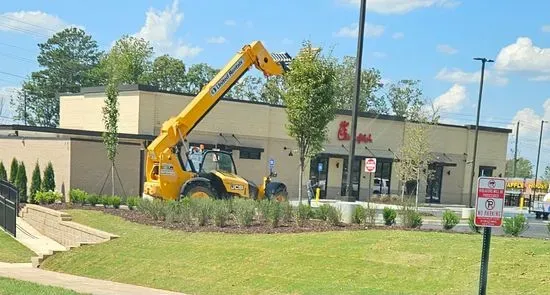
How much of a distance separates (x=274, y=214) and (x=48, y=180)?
16.7 meters

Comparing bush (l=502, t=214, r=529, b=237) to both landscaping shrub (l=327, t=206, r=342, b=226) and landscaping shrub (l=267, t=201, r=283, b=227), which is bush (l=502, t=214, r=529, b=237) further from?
landscaping shrub (l=267, t=201, r=283, b=227)

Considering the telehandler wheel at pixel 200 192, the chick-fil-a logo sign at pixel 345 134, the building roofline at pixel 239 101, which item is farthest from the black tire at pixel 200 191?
→ the chick-fil-a logo sign at pixel 345 134

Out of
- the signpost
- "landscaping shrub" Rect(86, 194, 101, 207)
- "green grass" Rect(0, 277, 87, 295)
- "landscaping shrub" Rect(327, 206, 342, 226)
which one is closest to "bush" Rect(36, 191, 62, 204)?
"landscaping shrub" Rect(86, 194, 101, 207)

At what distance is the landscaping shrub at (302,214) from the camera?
16453mm

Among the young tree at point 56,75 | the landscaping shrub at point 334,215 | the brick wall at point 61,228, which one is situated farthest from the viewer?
the young tree at point 56,75

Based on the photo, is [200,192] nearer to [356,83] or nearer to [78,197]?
[78,197]

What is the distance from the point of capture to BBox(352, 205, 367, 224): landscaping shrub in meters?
15.9

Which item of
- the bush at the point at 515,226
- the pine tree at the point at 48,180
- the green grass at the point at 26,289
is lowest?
the pine tree at the point at 48,180

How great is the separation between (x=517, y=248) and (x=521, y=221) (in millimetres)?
2983

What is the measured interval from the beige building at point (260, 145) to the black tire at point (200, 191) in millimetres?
7771

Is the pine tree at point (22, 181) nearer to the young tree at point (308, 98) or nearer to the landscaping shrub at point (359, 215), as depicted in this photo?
the young tree at point (308, 98)

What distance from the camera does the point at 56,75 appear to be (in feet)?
308

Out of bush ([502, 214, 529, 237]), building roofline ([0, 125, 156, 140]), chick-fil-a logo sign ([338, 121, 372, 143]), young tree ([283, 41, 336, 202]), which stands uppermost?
young tree ([283, 41, 336, 202])

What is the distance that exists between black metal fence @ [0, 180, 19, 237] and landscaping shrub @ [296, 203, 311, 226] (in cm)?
997
